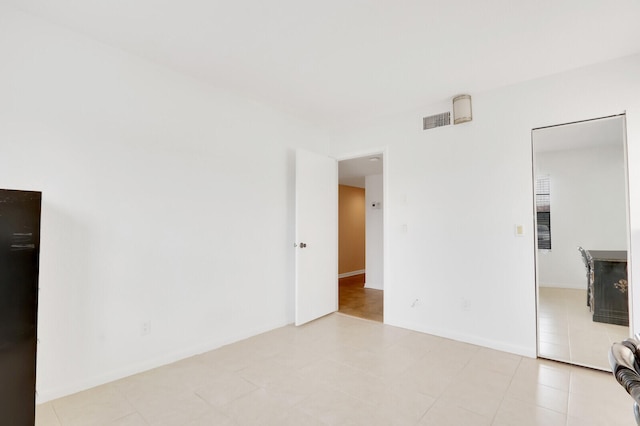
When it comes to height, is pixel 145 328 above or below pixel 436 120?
below

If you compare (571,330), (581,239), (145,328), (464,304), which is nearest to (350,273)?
(464,304)

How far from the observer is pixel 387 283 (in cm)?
378

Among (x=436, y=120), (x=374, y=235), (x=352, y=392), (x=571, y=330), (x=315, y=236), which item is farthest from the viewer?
(x=374, y=235)

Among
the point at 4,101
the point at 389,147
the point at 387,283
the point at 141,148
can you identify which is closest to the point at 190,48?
the point at 141,148

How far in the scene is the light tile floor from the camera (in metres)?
1.91

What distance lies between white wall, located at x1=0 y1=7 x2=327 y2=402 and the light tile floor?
300mm

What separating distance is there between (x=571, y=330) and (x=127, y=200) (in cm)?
401

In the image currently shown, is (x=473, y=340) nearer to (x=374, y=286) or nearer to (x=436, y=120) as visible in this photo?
(x=436, y=120)

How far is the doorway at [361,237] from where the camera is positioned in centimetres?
470

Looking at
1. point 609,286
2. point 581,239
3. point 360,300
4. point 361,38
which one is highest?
point 361,38

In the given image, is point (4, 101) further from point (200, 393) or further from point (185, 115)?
point (200, 393)

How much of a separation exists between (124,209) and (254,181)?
132 centimetres

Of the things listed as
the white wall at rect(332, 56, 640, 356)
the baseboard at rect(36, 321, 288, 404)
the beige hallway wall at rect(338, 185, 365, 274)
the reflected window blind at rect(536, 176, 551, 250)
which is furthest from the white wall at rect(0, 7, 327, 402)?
the beige hallway wall at rect(338, 185, 365, 274)

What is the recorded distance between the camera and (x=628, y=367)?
883mm
